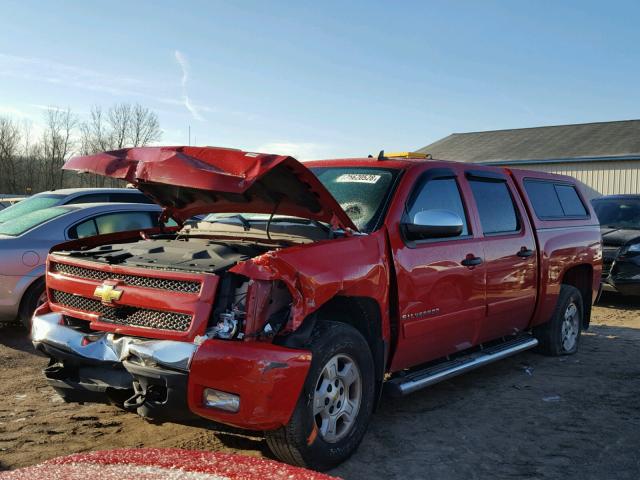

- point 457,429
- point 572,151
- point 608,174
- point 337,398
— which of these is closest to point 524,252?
point 457,429

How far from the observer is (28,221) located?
7555 millimetres

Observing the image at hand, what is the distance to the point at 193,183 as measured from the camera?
3738 mm

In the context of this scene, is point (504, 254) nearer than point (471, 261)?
No

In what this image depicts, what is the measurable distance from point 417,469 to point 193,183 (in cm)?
218

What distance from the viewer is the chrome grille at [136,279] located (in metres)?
3.60

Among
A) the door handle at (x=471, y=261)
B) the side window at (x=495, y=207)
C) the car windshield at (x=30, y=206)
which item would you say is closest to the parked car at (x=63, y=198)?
the car windshield at (x=30, y=206)

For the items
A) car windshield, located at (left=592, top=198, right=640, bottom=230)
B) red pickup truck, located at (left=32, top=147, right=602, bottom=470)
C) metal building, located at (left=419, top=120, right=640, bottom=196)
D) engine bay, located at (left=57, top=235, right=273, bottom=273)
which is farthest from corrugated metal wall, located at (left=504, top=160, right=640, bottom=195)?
engine bay, located at (left=57, top=235, right=273, bottom=273)

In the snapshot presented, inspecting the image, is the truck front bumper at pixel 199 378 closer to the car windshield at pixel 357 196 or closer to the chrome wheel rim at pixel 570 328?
the car windshield at pixel 357 196

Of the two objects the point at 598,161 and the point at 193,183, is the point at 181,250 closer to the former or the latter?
the point at 193,183

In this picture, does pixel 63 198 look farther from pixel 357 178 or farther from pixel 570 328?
pixel 570 328

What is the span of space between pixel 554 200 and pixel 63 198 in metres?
6.39

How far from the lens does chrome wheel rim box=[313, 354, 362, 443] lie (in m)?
3.77

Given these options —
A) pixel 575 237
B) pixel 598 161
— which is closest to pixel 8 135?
pixel 598 161

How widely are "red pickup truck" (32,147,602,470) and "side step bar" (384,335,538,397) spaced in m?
0.02
